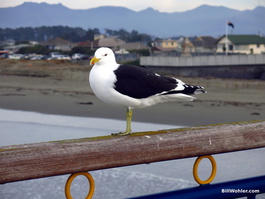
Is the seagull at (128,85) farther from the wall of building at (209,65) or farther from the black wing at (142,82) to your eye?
the wall of building at (209,65)

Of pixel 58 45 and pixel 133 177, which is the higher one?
pixel 58 45

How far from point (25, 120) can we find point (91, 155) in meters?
17.9

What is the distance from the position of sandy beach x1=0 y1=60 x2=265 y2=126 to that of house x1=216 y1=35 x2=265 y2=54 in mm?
37661

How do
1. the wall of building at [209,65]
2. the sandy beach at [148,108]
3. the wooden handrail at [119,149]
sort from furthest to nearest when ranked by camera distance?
the wall of building at [209,65]
the sandy beach at [148,108]
the wooden handrail at [119,149]

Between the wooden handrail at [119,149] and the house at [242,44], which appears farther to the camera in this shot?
the house at [242,44]

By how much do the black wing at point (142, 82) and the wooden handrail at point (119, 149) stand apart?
57cm

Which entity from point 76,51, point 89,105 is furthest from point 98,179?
point 76,51

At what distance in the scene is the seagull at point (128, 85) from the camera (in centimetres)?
317

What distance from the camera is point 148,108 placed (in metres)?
22.1

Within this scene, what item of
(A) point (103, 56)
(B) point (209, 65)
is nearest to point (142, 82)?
(A) point (103, 56)

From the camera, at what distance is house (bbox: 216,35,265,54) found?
73.5 m

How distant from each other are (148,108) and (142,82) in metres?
18.8

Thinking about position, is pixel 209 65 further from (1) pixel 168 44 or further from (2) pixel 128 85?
(1) pixel 168 44

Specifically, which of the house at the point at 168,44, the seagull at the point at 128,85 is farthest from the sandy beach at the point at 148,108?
the house at the point at 168,44
